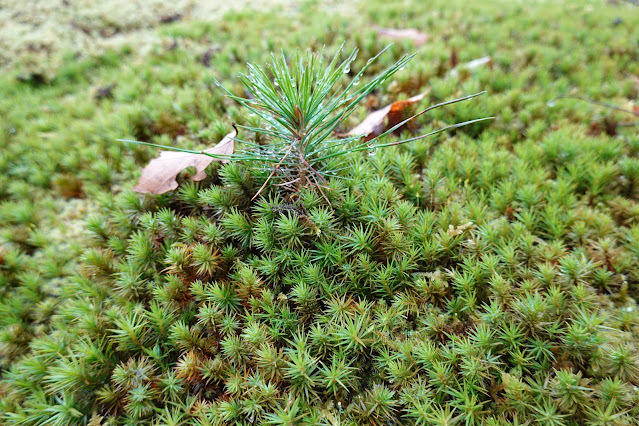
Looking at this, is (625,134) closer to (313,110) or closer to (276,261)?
(313,110)

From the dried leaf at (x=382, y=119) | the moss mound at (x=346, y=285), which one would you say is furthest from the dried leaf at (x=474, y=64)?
the dried leaf at (x=382, y=119)

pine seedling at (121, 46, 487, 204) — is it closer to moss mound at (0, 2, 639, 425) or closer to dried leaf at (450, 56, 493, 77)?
moss mound at (0, 2, 639, 425)

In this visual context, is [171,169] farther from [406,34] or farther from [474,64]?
[406,34]

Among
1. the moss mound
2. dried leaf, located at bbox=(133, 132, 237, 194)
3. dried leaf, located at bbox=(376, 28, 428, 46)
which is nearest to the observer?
the moss mound

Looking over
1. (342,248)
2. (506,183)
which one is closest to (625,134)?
(506,183)

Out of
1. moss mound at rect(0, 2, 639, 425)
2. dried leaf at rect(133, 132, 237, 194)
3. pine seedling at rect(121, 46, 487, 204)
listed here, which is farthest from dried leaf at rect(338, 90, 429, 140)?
dried leaf at rect(133, 132, 237, 194)
